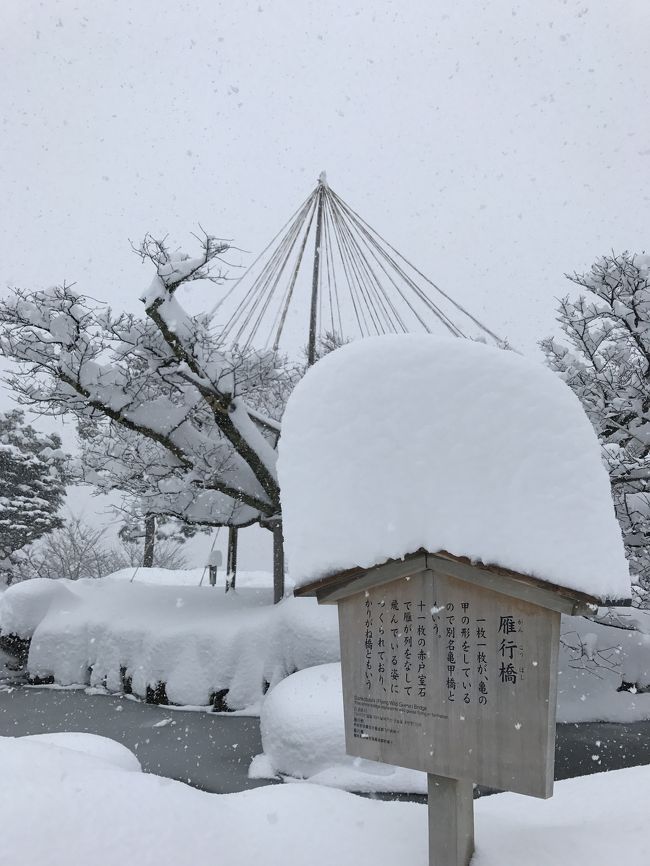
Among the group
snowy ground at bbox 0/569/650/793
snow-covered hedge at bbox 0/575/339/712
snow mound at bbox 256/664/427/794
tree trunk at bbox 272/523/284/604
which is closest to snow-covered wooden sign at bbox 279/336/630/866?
snow mound at bbox 256/664/427/794

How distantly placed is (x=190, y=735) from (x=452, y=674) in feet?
19.5

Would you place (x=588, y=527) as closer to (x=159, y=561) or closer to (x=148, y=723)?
(x=148, y=723)

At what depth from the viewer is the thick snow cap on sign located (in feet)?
7.83

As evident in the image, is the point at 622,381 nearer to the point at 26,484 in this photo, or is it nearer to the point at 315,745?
the point at 315,745

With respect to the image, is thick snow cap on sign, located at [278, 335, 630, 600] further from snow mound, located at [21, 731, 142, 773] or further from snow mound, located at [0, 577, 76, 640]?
snow mound, located at [0, 577, 76, 640]

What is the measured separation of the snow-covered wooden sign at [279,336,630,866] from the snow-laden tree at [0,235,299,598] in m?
5.51

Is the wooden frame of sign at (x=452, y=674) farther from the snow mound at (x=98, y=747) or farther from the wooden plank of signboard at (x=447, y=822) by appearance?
the snow mound at (x=98, y=747)

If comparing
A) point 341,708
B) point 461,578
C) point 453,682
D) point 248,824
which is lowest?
point 341,708

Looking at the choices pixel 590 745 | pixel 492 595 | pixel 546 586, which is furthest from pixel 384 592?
pixel 590 745

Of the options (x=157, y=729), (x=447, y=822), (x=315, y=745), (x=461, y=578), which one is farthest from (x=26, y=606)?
(x=461, y=578)

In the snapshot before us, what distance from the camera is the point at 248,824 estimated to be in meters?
3.23

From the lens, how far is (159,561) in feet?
90.4

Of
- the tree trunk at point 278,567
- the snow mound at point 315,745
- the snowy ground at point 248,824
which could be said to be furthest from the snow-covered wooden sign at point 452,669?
the tree trunk at point 278,567

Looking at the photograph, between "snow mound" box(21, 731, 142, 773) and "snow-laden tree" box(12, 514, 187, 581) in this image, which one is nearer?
"snow mound" box(21, 731, 142, 773)
